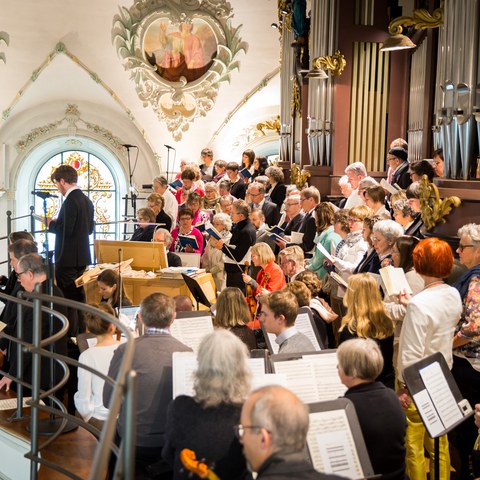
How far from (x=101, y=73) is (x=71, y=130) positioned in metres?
1.68

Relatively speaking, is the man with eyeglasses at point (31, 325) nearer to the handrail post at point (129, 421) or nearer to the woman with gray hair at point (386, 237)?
the woman with gray hair at point (386, 237)

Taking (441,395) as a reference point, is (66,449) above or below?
below

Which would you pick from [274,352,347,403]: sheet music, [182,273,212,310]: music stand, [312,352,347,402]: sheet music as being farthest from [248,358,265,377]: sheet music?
[182,273,212,310]: music stand

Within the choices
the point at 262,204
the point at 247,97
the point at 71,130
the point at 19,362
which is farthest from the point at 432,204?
the point at 71,130

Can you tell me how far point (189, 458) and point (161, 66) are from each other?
50.4 ft

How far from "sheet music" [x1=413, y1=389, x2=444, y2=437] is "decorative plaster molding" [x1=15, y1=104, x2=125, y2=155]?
15184 millimetres

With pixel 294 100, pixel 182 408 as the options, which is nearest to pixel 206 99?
pixel 294 100

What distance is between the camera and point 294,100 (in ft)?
43.9

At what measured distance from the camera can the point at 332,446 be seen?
3367 millimetres

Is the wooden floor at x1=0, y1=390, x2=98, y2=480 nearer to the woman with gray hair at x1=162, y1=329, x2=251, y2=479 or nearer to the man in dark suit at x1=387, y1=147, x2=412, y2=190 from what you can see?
the woman with gray hair at x1=162, y1=329, x2=251, y2=479

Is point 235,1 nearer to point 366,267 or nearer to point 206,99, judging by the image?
point 206,99

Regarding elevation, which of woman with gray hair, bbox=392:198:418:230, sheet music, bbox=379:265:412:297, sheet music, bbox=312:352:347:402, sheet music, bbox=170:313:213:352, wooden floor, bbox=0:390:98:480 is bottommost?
wooden floor, bbox=0:390:98:480

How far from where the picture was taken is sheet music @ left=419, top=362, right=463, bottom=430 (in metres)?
3.71

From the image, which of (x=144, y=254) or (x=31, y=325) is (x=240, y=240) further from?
(x=31, y=325)
